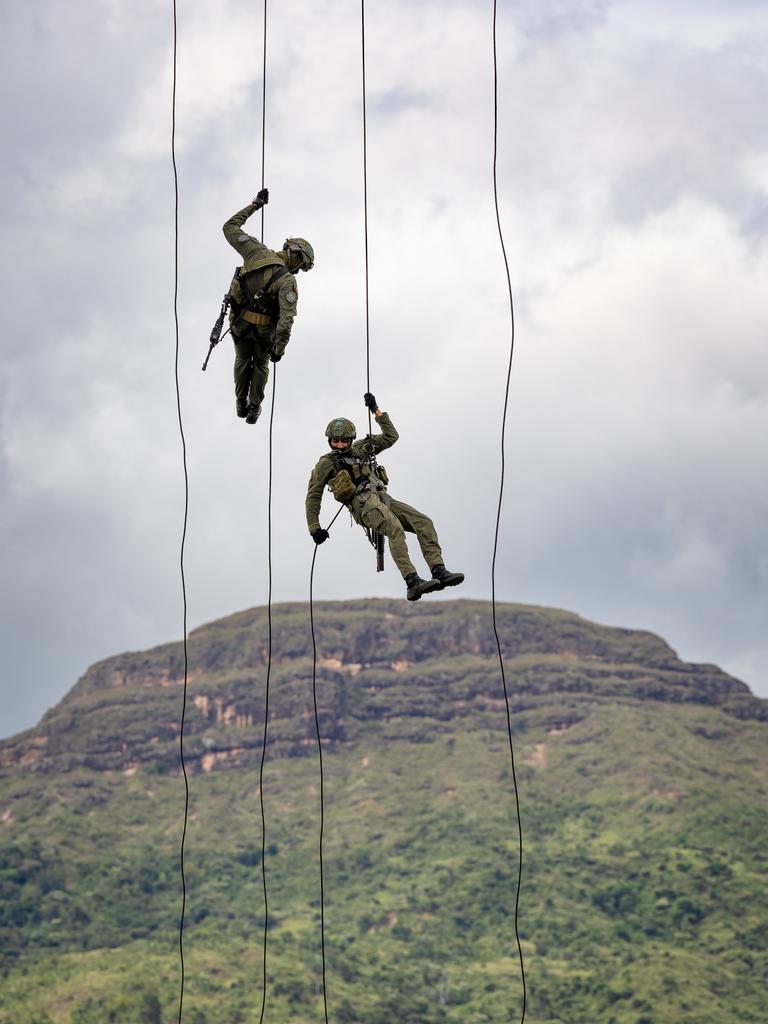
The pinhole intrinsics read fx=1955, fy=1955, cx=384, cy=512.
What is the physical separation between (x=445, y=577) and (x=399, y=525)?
1627mm

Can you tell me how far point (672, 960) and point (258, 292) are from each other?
166550 millimetres

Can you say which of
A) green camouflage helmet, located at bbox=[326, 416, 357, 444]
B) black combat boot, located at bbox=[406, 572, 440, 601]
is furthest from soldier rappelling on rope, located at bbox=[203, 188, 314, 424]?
black combat boot, located at bbox=[406, 572, 440, 601]

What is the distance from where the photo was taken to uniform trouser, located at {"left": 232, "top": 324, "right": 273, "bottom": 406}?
27.2m

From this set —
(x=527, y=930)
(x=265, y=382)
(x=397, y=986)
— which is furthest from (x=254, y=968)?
(x=265, y=382)

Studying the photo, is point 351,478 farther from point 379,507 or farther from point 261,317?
point 261,317

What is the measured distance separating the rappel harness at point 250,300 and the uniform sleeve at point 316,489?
213cm

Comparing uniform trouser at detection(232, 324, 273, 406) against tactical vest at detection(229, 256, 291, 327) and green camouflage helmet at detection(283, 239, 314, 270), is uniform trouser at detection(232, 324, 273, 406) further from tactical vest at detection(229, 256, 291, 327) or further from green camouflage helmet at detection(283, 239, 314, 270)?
green camouflage helmet at detection(283, 239, 314, 270)

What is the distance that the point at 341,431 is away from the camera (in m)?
25.8

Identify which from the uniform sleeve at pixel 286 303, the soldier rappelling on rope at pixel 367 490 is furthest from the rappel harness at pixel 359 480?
the uniform sleeve at pixel 286 303

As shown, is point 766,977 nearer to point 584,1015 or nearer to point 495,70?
point 584,1015

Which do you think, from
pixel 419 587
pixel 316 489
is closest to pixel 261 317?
pixel 316 489

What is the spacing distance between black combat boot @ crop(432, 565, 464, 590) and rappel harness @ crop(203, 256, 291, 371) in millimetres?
4488

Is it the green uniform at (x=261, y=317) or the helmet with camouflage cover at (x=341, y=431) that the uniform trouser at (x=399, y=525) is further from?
the green uniform at (x=261, y=317)

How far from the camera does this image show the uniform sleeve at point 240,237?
2659cm
